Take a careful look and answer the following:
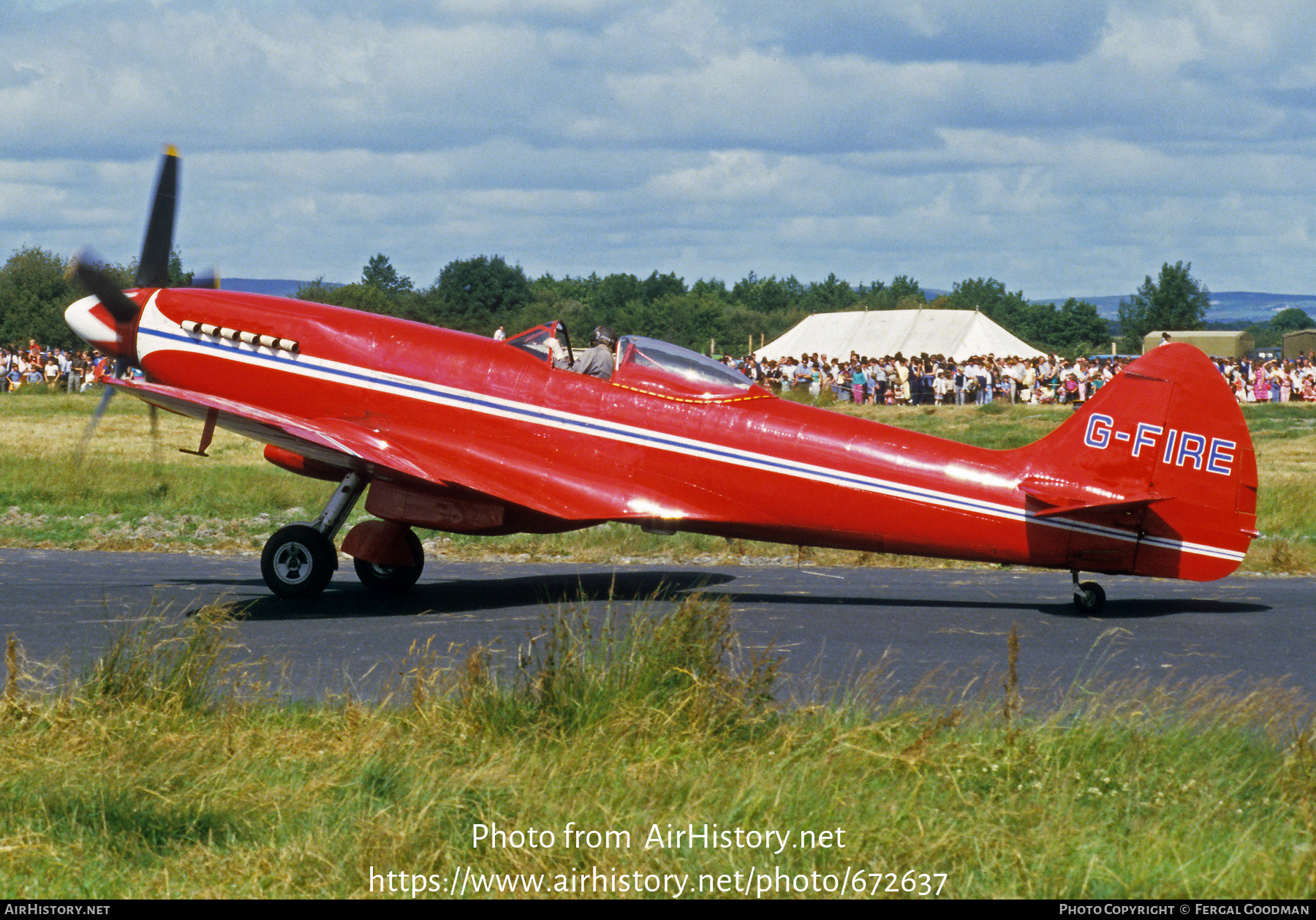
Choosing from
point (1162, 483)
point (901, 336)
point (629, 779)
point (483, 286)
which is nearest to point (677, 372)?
point (1162, 483)

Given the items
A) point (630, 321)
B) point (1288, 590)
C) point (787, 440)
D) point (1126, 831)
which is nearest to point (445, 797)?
point (1126, 831)

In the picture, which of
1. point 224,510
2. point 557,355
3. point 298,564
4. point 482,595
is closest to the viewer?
point 298,564

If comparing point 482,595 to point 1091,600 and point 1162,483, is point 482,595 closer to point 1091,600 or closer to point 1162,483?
point 1091,600

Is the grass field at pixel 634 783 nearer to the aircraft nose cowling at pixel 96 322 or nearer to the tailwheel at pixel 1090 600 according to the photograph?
the tailwheel at pixel 1090 600

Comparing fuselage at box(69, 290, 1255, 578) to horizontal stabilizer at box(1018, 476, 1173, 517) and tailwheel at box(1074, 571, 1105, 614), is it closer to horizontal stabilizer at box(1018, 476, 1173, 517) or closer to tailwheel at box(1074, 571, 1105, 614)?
horizontal stabilizer at box(1018, 476, 1173, 517)

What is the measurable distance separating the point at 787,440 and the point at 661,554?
5190mm

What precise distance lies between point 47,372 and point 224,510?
99.2ft

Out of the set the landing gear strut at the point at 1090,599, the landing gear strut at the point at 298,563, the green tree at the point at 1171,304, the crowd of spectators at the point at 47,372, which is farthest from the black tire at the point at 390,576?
the green tree at the point at 1171,304

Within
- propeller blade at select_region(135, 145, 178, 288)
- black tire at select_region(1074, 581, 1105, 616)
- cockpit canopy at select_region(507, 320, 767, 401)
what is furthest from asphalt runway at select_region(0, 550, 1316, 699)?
propeller blade at select_region(135, 145, 178, 288)

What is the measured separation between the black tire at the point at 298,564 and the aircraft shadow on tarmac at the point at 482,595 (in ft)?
0.42

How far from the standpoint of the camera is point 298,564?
1193cm

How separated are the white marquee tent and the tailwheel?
46.0 m

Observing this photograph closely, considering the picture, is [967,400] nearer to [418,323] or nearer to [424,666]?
[418,323]

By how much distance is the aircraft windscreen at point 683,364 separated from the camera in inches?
472
